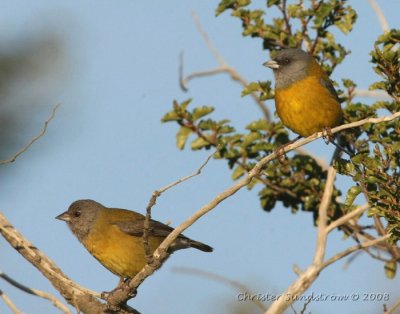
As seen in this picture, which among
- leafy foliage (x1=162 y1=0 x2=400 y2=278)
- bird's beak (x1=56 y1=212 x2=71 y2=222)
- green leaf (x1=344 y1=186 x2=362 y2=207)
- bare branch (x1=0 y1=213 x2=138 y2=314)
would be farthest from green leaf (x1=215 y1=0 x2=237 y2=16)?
bare branch (x1=0 y1=213 x2=138 y2=314)

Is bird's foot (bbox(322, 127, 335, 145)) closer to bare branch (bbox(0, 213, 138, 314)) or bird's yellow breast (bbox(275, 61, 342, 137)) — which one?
bird's yellow breast (bbox(275, 61, 342, 137))

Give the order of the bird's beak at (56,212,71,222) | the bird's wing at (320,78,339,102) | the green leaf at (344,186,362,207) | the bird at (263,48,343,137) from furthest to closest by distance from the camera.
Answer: the bird's beak at (56,212,71,222) → the bird's wing at (320,78,339,102) → the bird at (263,48,343,137) → the green leaf at (344,186,362,207)

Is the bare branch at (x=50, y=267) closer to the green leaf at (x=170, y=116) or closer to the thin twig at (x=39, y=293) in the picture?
the thin twig at (x=39, y=293)

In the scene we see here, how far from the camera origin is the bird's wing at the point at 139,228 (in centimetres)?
662

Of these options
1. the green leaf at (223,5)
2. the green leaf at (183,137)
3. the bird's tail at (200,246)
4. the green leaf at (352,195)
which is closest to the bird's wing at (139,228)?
the bird's tail at (200,246)

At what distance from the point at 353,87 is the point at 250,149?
109 cm

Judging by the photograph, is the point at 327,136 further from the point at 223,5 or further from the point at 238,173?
the point at 223,5

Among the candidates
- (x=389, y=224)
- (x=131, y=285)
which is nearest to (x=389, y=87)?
(x=389, y=224)

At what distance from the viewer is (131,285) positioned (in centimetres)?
548

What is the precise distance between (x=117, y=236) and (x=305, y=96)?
2.07 metres

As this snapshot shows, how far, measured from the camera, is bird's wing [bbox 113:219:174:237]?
21.7 ft

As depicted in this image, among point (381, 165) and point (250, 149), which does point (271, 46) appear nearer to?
point (250, 149)

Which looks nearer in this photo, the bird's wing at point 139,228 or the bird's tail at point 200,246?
the bird's wing at point 139,228

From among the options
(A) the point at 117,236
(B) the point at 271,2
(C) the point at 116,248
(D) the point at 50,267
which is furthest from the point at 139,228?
(B) the point at 271,2
